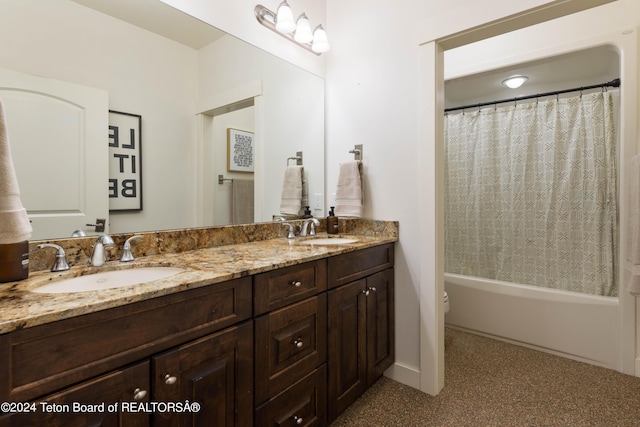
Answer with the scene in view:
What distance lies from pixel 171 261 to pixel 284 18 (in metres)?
1.44

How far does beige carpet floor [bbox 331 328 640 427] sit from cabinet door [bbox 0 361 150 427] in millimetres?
1044

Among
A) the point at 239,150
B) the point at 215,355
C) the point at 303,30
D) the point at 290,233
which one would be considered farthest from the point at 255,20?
the point at 215,355

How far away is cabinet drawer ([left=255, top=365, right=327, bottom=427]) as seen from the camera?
3.70ft

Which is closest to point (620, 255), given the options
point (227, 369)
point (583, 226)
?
point (583, 226)

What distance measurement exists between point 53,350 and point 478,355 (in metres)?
2.36

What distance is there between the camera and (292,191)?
206cm

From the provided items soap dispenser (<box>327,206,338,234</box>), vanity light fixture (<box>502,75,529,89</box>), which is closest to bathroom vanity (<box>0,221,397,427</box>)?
soap dispenser (<box>327,206,338,234</box>)

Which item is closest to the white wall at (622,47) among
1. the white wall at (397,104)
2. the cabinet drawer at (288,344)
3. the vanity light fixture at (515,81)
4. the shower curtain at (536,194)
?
the white wall at (397,104)

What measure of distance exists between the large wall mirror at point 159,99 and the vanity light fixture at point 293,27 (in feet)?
0.51

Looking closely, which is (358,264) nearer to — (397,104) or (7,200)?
(397,104)

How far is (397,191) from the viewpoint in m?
1.91

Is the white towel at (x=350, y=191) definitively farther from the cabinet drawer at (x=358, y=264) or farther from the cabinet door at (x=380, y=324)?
the cabinet door at (x=380, y=324)

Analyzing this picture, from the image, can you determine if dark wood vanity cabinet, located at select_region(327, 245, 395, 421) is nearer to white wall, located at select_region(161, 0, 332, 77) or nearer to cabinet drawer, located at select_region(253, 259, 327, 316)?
cabinet drawer, located at select_region(253, 259, 327, 316)

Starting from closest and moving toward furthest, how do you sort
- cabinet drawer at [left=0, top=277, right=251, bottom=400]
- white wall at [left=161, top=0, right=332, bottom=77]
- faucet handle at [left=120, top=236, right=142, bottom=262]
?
cabinet drawer at [left=0, top=277, right=251, bottom=400], faucet handle at [left=120, top=236, right=142, bottom=262], white wall at [left=161, top=0, right=332, bottom=77]
